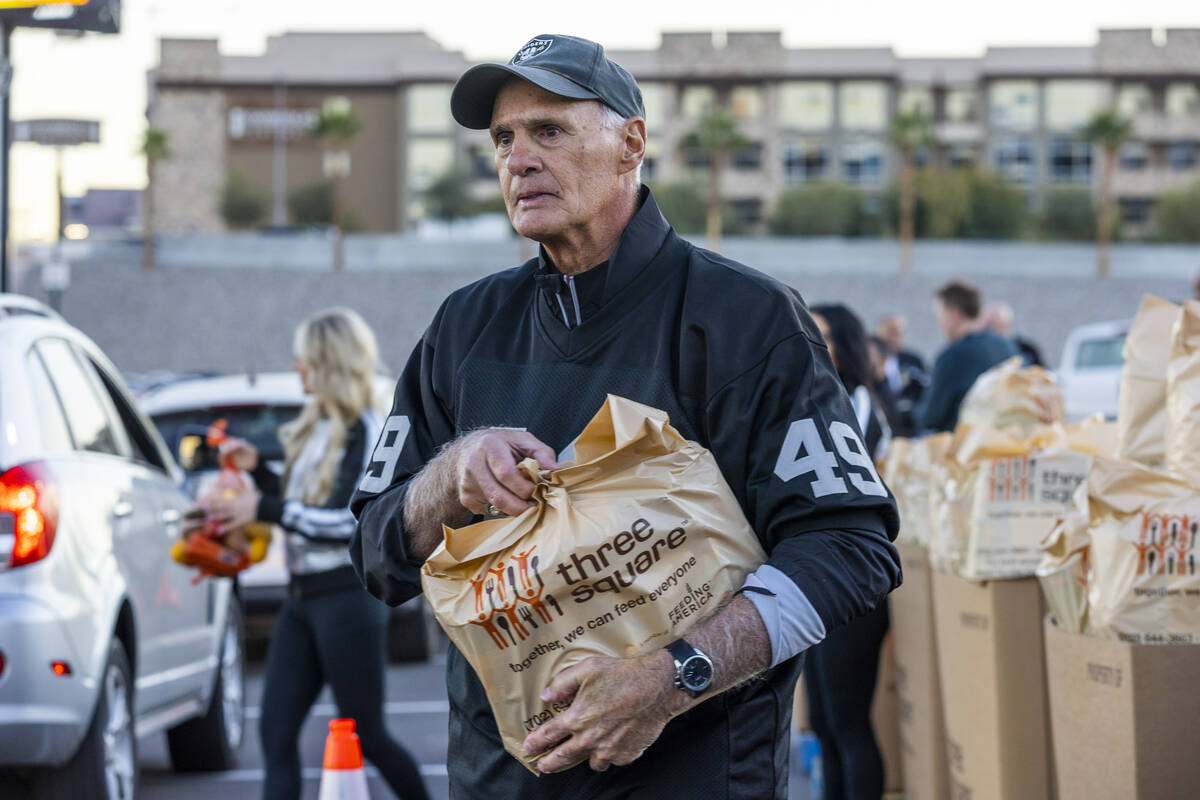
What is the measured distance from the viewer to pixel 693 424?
103 inches

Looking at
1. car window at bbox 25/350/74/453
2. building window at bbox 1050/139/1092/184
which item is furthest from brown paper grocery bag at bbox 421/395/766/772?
building window at bbox 1050/139/1092/184

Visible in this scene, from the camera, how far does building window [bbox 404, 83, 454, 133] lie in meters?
87.2

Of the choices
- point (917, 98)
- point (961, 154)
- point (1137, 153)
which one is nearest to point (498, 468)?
point (917, 98)

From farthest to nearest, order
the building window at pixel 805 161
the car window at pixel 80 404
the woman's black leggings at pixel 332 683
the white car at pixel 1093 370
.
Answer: the building window at pixel 805 161, the white car at pixel 1093 370, the car window at pixel 80 404, the woman's black leggings at pixel 332 683

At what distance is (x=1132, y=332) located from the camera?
13.6ft

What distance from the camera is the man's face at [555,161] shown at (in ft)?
8.85

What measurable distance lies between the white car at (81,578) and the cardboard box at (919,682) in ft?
8.77

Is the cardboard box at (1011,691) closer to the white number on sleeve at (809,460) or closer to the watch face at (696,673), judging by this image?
the white number on sleeve at (809,460)

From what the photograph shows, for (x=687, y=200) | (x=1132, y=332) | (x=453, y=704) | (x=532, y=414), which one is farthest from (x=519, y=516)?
(x=687, y=200)

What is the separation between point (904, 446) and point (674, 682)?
3.81m

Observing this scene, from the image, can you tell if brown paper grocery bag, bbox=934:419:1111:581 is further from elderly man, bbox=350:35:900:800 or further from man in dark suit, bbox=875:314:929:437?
man in dark suit, bbox=875:314:929:437

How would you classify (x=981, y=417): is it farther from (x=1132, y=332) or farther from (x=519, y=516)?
(x=519, y=516)

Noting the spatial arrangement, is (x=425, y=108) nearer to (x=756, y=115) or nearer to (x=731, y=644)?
(x=756, y=115)

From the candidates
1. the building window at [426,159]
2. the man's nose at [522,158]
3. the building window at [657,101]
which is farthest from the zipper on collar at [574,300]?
the building window at [426,159]
